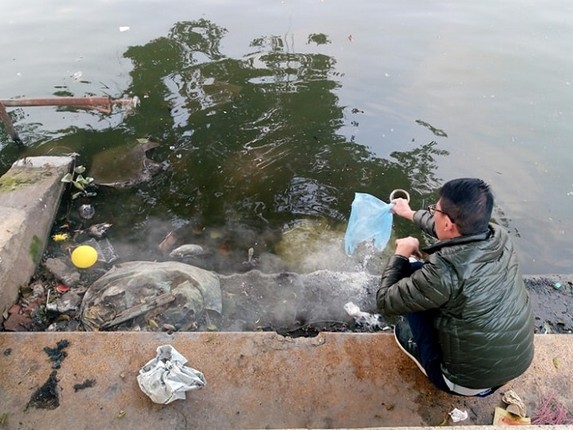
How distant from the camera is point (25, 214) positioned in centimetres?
429

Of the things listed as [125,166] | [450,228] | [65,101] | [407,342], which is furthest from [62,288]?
[450,228]

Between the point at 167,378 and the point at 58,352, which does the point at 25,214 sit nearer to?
the point at 58,352

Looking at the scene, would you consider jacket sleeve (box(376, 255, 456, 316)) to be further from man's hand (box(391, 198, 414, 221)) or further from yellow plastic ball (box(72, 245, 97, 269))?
yellow plastic ball (box(72, 245, 97, 269))

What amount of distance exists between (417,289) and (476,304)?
325mm

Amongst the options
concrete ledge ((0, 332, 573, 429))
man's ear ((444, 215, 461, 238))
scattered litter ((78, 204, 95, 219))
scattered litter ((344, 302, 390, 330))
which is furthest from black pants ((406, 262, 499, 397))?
scattered litter ((78, 204, 95, 219))

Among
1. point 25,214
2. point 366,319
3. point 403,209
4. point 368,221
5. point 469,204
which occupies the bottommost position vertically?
point 366,319

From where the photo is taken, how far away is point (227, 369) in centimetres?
310

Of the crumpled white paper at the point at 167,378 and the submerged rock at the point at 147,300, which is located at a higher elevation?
the crumpled white paper at the point at 167,378

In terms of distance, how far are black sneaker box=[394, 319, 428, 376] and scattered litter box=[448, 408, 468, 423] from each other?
28cm

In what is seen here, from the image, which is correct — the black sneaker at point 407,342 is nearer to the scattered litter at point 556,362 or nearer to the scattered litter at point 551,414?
the scattered litter at point 551,414

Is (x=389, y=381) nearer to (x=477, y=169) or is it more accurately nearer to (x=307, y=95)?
(x=477, y=169)

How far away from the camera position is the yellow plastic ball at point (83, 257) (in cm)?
432

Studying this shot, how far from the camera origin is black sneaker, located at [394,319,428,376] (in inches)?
120

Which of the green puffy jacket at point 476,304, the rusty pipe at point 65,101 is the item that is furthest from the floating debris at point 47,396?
the rusty pipe at point 65,101
